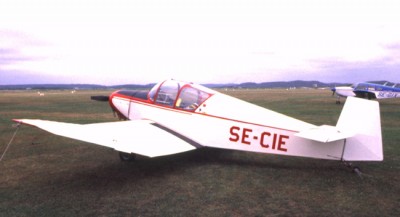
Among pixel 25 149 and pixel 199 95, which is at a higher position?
pixel 199 95

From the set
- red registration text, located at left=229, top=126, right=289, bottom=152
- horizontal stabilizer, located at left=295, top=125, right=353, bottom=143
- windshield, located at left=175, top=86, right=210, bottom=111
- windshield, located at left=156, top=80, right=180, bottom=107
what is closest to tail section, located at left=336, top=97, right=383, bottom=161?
horizontal stabilizer, located at left=295, top=125, right=353, bottom=143

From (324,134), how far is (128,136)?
3571mm

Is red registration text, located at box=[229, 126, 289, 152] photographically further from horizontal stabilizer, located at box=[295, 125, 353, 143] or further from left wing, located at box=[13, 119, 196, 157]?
left wing, located at box=[13, 119, 196, 157]

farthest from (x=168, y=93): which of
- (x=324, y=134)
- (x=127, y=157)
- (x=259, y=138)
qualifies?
(x=324, y=134)

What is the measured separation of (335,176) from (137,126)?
13.7ft

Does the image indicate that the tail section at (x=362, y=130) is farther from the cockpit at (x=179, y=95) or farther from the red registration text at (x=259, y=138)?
the cockpit at (x=179, y=95)

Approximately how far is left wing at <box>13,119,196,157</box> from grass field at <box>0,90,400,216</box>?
1.99 ft

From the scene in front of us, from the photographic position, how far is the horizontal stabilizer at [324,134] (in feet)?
16.8

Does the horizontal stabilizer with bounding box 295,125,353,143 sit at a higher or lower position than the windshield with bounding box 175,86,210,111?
lower

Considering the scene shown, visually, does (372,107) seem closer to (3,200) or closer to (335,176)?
(335,176)

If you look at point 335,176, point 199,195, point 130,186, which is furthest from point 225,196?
point 335,176

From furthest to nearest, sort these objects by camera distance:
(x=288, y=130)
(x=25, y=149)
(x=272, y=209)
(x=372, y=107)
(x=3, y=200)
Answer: (x=25, y=149), (x=288, y=130), (x=372, y=107), (x=3, y=200), (x=272, y=209)

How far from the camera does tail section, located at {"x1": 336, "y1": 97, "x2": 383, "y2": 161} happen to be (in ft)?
17.5

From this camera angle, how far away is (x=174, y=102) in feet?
23.7
